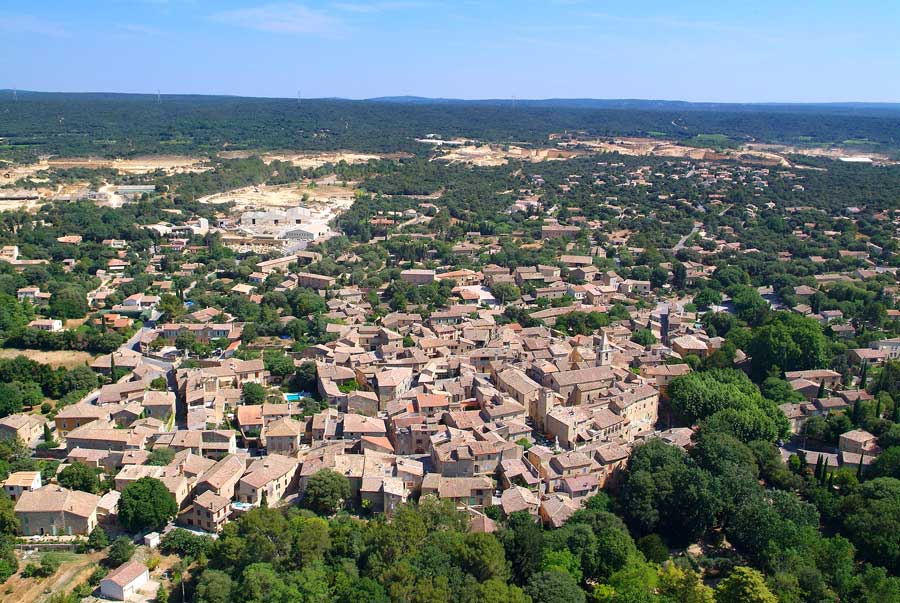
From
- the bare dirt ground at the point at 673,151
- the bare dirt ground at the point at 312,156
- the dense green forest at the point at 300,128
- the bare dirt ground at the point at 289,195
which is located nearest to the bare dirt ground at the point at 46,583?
the bare dirt ground at the point at 289,195

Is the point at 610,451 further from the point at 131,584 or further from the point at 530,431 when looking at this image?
the point at 131,584

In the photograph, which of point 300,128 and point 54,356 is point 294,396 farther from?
point 300,128

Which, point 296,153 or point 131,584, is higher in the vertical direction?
point 296,153

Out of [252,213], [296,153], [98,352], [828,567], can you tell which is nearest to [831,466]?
[828,567]

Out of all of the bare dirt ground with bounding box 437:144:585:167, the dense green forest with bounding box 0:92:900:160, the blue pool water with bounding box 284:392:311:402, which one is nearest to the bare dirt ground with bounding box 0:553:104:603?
the blue pool water with bounding box 284:392:311:402

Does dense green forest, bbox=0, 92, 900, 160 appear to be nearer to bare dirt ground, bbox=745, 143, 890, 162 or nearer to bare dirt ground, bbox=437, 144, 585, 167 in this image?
bare dirt ground, bbox=437, 144, 585, 167

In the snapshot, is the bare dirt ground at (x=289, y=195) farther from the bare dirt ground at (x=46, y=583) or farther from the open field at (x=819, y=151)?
the open field at (x=819, y=151)

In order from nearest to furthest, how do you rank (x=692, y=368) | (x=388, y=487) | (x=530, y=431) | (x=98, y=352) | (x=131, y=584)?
(x=131, y=584), (x=388, y=487), (x=530, y=431), (x=692, y=368), (x=98, y=352)
